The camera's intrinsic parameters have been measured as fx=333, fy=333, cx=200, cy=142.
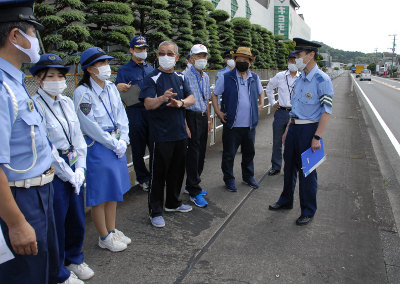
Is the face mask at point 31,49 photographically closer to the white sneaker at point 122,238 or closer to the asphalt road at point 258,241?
the asphalt road at point 258,241

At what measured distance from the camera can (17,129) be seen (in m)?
1.66

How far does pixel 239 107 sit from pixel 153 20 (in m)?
4.97

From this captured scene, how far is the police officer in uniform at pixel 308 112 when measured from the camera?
12.2 feet

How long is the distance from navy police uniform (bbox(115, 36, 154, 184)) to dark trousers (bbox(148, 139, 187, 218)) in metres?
0.70

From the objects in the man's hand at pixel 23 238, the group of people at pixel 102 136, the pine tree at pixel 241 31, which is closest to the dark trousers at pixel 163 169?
the group of people at pixel 102 136

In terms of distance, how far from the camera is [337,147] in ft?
26.0

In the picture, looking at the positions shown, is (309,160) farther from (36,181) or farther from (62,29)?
(62,29)

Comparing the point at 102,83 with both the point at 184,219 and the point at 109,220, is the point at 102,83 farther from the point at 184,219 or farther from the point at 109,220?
the point at 184,219

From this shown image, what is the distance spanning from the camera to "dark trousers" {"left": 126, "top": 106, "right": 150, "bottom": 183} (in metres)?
4.67

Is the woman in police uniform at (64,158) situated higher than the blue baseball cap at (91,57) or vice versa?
the blue baseball cap at (91,57)

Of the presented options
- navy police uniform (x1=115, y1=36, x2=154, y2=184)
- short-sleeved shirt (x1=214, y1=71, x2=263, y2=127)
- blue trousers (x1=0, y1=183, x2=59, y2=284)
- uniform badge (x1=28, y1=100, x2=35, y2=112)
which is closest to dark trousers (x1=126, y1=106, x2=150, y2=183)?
navy police uniform (x1=115, y1=36, x2=154, y2=184)

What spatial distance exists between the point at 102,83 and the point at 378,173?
510 cm

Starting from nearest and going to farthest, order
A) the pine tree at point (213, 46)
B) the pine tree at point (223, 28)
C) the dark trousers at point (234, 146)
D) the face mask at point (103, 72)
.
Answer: the face mask at point (103, 72)
the dark trousers at point (234, 146)
the pine tree at point (213, 46)
the pine tree at point (223, 28)

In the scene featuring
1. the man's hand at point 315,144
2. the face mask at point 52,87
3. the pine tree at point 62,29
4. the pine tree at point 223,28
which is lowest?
the man's hand at point 315,144
